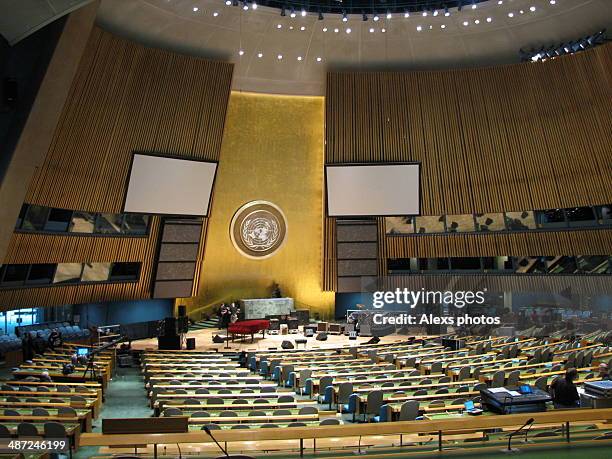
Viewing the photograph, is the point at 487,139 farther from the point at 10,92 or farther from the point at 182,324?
the point at 10,92

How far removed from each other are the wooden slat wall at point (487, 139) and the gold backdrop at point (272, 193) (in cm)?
189

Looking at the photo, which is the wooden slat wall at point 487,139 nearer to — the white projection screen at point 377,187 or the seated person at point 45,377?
the white projection screen at point 377,187

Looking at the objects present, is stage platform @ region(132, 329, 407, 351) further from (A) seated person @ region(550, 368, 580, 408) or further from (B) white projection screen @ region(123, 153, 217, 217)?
(A) seated person @ region(550, 368, 580, 408)

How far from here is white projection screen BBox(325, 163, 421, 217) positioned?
77.8 feet

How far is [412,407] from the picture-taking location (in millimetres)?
9406

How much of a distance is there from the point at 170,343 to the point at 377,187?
991 cm

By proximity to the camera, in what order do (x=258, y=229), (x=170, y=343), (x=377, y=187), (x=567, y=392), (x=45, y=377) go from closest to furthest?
(x=567, y=392) < (x=45, y=377) < (x=170, y=343) < (x=377, y=187) < (x=258, y=229)

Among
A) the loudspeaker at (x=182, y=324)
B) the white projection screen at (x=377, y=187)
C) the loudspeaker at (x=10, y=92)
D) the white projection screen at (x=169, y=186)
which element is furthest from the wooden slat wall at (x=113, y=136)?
the white projection screen at (x=377, y=187)

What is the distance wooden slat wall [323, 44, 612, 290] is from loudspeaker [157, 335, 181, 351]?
24.5ft

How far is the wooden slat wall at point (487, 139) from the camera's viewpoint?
2080cm

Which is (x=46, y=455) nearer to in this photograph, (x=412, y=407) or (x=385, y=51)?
(x=412, y=407)

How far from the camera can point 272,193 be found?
26.1 metres

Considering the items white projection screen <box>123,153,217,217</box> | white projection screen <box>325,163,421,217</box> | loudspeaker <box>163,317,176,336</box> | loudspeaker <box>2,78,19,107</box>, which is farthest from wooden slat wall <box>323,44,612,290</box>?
loudspeaker <box>2,78,19,107</box>

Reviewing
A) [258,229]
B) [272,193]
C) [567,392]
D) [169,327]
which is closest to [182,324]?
[169,327]
